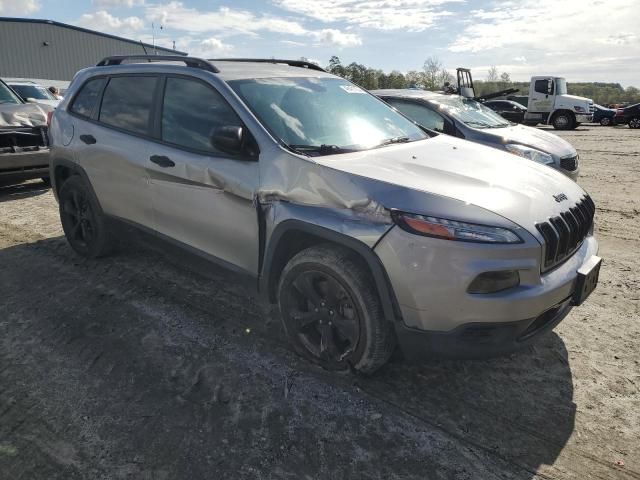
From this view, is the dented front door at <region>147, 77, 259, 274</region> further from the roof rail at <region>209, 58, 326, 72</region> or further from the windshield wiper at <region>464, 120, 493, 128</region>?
the windshield wiper at <region>464, 120, 493, 128</region>

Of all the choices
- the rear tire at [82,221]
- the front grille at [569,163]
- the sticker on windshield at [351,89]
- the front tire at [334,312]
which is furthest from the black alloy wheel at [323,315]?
the front grille at [569,163]

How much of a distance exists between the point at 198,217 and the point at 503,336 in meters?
2.08

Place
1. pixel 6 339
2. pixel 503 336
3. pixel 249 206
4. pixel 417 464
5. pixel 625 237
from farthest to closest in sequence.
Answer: pixel 625 237 < pixel 6 339 < pixel 249 206 < pixel 503 336 < pixel 417 464

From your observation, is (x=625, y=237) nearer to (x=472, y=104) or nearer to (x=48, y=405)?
(x=472, y=104)

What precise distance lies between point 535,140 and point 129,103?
5277 millimetres

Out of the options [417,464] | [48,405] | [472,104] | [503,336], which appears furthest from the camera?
[472,104]

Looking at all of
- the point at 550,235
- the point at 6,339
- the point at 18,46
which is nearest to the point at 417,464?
the point at 550,235

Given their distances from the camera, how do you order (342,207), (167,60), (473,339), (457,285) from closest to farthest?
(457,285) → (473,339) → (342,207) → (167,60)

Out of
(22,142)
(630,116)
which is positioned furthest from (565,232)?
(630,116)

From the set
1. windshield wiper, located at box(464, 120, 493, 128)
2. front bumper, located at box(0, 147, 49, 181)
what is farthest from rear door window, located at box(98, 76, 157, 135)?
windshield wiper, located at box(464, 120, 493, 128)

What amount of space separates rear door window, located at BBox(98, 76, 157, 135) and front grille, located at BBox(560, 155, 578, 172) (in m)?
5.10

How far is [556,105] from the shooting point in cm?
2209

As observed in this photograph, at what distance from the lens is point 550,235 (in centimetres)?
244

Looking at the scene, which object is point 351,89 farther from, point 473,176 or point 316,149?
point 473,176
